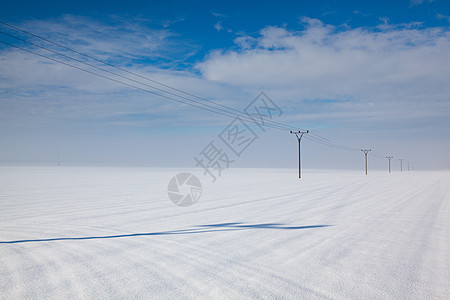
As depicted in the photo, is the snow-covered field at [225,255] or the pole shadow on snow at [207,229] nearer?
the snow-covered field at [225,255]

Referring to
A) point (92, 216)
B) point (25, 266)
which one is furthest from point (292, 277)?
point (92, 216)

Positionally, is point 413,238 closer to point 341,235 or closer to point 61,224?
point 341,235

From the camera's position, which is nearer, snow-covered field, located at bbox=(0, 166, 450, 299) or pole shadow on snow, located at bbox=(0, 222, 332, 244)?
snow-covered field, located at bbox=(0, 166, 450, 299)

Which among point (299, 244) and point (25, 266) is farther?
point (299, 244)

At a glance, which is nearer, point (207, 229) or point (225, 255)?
point (225, 255)

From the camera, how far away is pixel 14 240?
6828 millimetres

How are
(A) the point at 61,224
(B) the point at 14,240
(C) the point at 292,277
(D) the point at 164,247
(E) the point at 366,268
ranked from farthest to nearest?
(A) the point at 61,224
(B) the point at 14,240
(D) the point at 164,247
(E) the point at 366,268
(C) the point at 292,277

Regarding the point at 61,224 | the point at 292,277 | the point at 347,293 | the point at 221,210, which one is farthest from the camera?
the point at 221,210

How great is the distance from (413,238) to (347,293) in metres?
4.05

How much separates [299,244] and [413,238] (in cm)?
283

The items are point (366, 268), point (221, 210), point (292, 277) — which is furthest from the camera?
point (221, 210)

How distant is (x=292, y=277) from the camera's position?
4.57 meters

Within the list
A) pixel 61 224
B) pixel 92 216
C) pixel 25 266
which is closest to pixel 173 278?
pixel 25 266

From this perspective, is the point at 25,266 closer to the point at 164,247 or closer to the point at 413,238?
the point at 164,247
